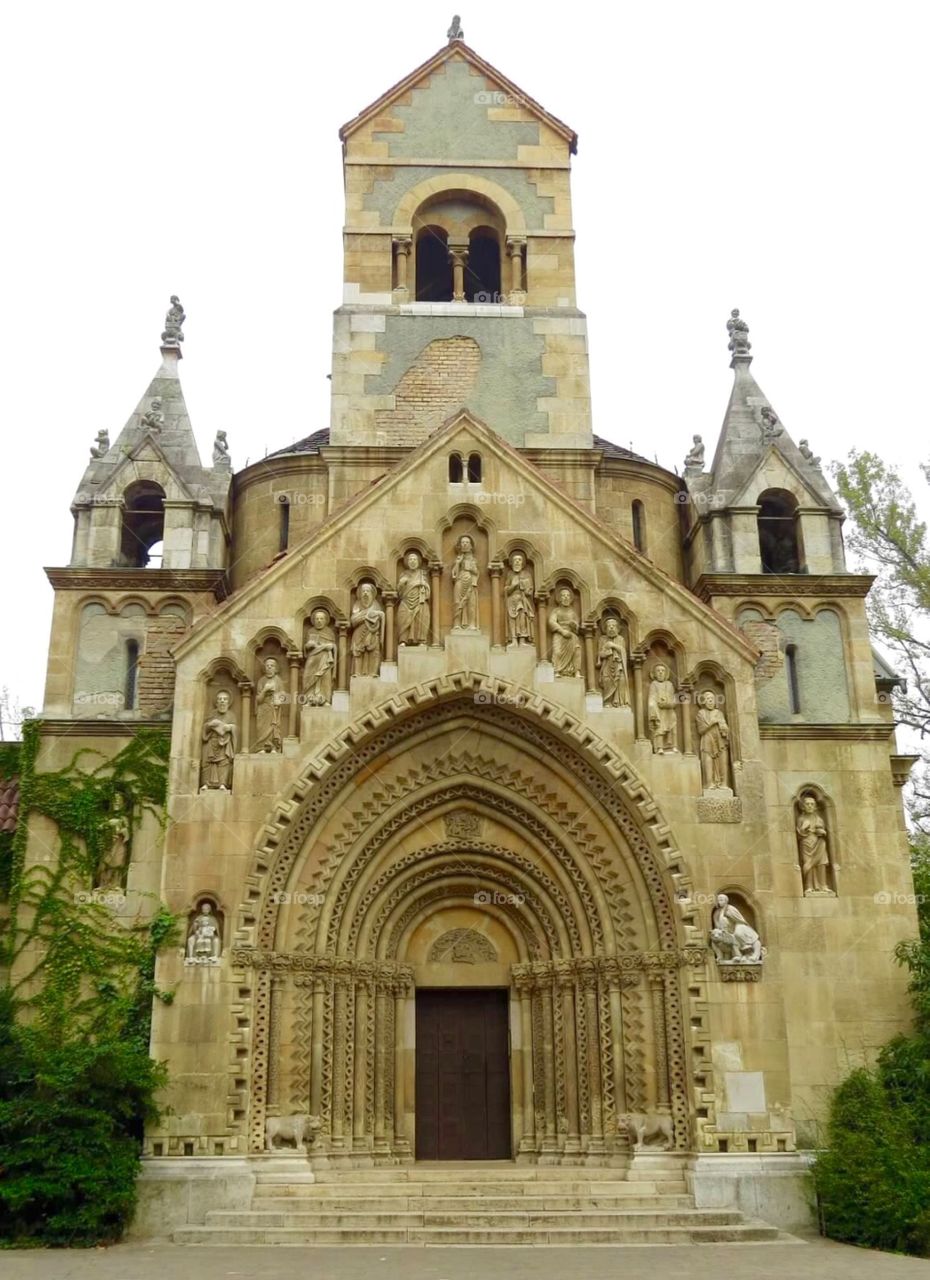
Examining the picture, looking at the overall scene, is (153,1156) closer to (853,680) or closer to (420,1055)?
(420,1055)

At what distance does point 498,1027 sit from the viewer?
68.0 ft

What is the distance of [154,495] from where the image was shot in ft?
76.7

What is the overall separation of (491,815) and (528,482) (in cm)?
544

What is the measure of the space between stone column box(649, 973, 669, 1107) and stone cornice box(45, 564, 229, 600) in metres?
9.75

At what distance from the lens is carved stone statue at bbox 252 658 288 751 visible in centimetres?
1938

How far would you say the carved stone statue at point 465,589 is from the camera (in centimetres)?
2019

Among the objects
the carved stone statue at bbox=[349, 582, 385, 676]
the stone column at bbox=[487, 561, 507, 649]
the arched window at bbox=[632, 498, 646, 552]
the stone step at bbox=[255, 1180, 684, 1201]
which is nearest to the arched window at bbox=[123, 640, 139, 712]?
the carved stone statue at bbox=[349, 582, 385, 676]

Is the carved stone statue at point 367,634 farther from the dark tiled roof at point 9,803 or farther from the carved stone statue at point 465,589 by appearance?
the dark tiled roof at point 9,803

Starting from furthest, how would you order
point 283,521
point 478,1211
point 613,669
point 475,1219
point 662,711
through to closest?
point 283,521
point 613,669
point 662,711
point 478,1211
point 475,1219

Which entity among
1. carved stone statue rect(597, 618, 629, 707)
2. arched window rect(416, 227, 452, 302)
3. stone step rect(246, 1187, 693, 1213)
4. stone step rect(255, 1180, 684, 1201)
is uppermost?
arched window rect(416, 227, 452, 302)

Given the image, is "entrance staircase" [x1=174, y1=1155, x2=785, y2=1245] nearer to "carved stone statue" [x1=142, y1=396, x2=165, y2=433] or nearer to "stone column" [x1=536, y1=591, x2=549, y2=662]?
"stone column" [x1=536, y1=591, x2=549, y2=662]

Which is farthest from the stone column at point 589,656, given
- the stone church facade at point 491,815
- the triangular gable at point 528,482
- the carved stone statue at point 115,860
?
the carved stone statue at point 115,860

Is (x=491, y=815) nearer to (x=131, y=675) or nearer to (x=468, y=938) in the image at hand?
(x=468, y=938)

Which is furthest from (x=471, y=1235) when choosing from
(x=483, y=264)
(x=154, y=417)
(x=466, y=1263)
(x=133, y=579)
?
(x=483, y=264)
